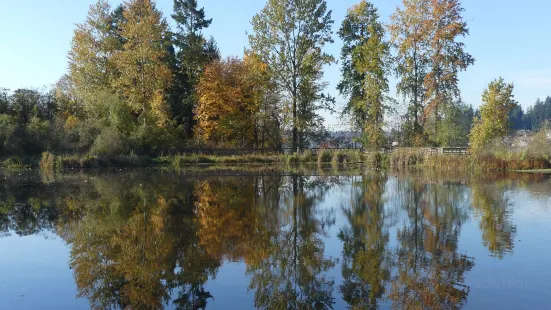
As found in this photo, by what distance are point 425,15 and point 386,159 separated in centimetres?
1217

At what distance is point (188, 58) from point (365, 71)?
57.6 ft

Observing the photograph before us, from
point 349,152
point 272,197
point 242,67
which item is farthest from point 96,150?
point 272,197

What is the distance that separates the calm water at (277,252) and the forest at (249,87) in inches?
822

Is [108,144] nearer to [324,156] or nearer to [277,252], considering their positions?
[324,156]

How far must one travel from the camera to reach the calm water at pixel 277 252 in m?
6.50

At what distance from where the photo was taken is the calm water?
650cm

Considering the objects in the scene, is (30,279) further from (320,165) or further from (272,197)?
(320,165)

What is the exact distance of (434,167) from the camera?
102 ft

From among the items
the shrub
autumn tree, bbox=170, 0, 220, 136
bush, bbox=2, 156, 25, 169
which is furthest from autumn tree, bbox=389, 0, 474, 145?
bush, bbox=2, 156, 25, 169

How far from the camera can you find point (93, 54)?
41844 millimetres

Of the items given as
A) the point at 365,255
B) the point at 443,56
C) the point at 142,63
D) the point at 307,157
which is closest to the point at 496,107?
the point at 443,56

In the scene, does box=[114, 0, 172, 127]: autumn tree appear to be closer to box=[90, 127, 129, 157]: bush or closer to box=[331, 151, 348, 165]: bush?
box=[90, 127, 129, 157]: bush

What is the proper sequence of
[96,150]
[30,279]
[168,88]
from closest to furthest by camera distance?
1. [30,279]
2. [96,150]
3. [168,88]

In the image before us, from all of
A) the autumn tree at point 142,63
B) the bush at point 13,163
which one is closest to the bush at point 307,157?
the autumn tree at point 142,63
